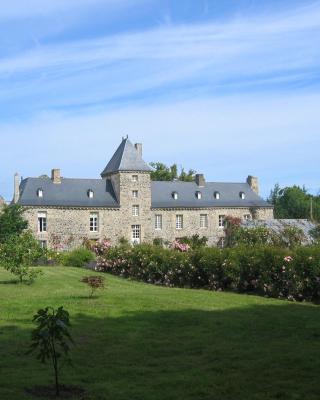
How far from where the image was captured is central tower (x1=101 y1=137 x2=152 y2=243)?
168 ft

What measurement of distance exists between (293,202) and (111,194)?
104 feet

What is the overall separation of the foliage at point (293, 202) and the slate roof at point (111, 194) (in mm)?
17245

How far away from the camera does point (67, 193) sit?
50562mm

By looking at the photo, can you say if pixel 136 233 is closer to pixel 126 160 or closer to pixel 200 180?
pixel 126 160

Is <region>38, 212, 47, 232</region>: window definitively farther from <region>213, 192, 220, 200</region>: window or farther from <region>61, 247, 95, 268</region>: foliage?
<region>61, 247, 95, 268</region>: foliage

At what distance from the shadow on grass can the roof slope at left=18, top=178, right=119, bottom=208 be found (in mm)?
37583

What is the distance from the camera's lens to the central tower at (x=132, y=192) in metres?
51.2

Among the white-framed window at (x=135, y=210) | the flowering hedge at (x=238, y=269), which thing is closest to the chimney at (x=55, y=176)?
the white-framed window at (x=135, y=210)

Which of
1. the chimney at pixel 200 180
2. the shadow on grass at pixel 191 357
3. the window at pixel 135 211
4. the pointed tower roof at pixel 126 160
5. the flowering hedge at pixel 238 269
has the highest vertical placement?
the pointed tower roof at pixel 126 160

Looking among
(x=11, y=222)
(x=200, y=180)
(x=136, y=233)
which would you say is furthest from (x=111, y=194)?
(x=11, y=222)

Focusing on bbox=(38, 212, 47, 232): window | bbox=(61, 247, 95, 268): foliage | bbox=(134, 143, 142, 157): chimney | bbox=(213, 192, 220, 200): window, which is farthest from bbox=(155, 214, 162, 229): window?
bbox=(61, 247, 95, 268): foliage

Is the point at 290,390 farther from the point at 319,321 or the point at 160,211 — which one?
the point at 160,211

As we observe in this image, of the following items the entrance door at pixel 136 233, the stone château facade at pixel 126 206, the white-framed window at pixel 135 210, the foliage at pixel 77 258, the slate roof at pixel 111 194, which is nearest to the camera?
the foliage at pixel 77 258

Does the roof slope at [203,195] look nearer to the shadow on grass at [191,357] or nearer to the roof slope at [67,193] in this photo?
the roof slope at [67,193]
